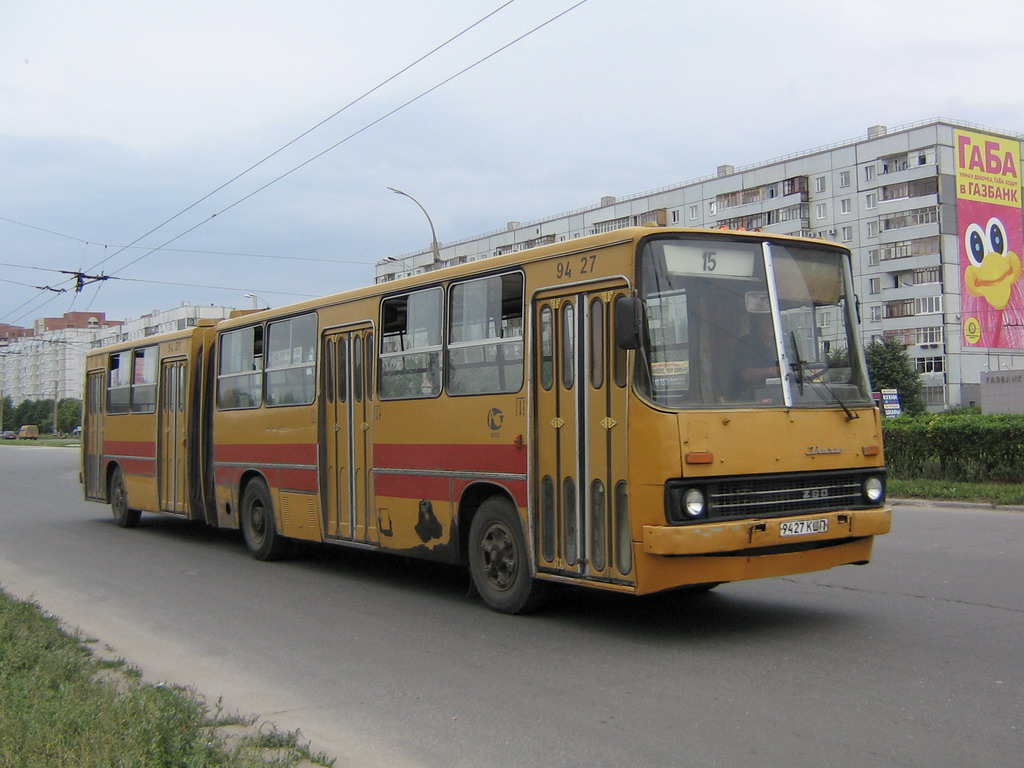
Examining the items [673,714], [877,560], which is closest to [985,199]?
[877,560]

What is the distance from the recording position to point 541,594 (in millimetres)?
8656

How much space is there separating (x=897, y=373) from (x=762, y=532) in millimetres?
65364

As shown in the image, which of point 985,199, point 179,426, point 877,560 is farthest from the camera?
point 985,199

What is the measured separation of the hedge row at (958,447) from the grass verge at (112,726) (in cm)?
1498

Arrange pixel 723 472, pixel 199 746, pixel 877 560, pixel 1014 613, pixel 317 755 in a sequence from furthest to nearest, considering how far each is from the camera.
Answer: pixel 877 560 < pixel 1014 613 < pixel 723 472 < pixel 317 755 < pixel 199 746

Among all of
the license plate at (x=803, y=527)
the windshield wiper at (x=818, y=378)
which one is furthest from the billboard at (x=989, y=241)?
the license plate at (x=803, y=527)

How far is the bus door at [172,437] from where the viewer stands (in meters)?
15.4

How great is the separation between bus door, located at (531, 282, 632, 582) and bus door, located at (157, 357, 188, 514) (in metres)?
8.41

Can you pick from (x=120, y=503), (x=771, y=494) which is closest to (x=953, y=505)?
(x=771, y=494)

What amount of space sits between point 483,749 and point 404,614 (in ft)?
12.9

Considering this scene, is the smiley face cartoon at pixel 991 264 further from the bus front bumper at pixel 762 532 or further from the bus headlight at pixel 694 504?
the bus headlight at pixel 694 504

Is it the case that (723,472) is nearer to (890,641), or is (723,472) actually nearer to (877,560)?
(890,641)

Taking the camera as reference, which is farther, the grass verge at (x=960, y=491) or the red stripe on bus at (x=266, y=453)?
the grass verge at (x=960, y=491)

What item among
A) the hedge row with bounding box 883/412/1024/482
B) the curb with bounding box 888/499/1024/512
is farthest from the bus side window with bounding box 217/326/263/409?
the hedge row with bounding box 883/412/1024/482
